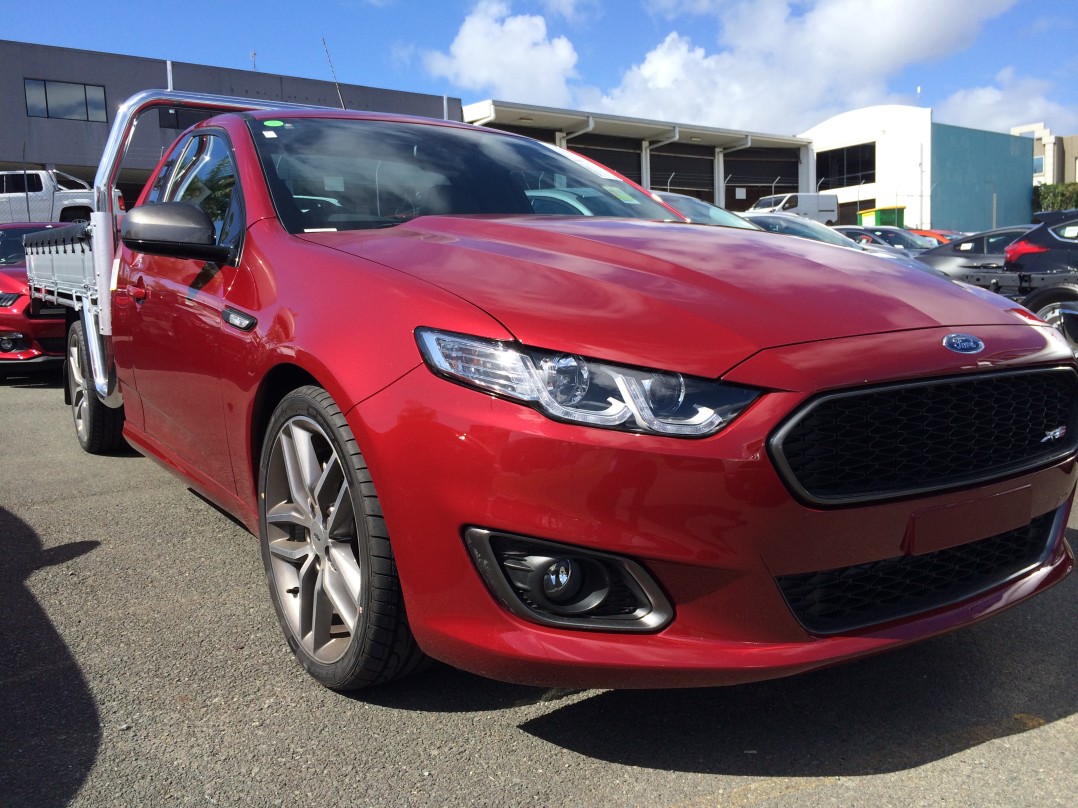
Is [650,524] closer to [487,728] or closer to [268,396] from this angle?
[487,728]

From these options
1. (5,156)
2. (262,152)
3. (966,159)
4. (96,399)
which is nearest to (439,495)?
(262,152)

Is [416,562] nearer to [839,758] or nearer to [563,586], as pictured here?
[563,586]

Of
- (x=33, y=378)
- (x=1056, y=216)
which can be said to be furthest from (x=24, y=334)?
(x=1056, y=216)

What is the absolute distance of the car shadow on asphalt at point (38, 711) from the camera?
2049mm

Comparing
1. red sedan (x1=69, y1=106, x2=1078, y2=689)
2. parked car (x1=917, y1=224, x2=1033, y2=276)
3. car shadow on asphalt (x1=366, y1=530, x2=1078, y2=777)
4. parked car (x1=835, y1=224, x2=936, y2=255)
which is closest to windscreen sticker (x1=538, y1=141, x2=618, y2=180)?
red sedan (x1=69, y1=106, x2=1078, y2=689)

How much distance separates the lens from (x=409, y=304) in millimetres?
2121

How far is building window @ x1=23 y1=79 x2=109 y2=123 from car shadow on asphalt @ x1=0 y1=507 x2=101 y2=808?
3582cm

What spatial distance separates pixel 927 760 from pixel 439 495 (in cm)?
123

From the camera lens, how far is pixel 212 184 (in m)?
3.36

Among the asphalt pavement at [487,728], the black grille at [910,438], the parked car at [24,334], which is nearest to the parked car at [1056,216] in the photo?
the asphalt pavement at [487,728]

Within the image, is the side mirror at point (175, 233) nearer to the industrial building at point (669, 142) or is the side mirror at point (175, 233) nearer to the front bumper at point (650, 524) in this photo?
the front bumper at point (650, 524)

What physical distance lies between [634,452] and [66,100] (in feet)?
125

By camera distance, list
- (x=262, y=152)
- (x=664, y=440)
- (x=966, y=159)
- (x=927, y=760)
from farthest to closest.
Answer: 1. (x=966, y=159)
2. (x=262, y=152)
3. (x=927, y=760)
4. (x=664, y=440)

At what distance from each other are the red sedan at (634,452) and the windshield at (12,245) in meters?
8.61
